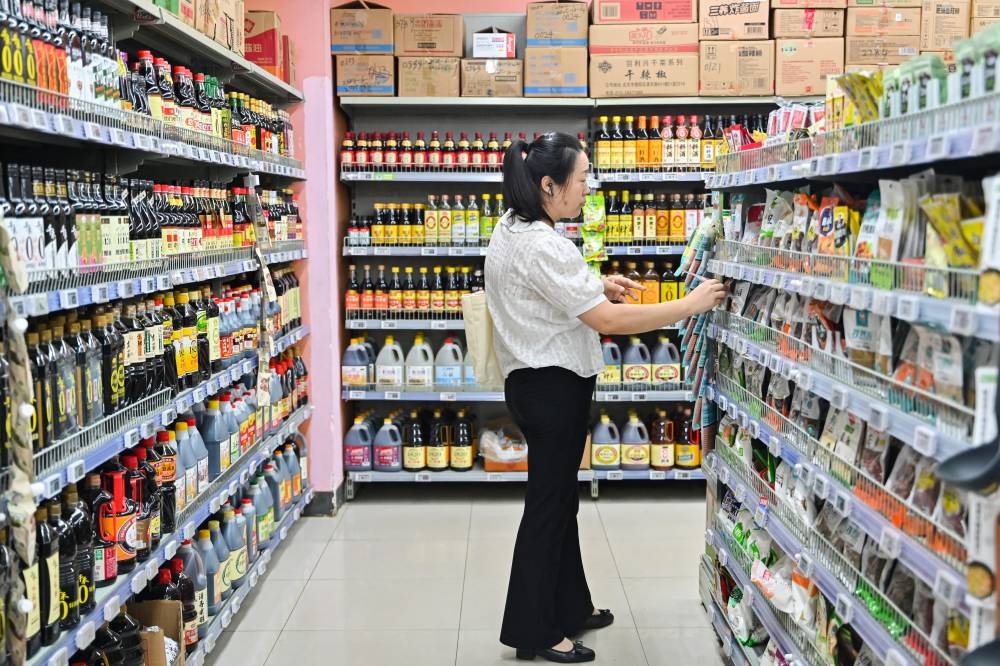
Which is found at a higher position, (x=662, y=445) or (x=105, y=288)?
(x=105, y=288)

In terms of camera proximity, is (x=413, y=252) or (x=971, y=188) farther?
(x=413, y=252)

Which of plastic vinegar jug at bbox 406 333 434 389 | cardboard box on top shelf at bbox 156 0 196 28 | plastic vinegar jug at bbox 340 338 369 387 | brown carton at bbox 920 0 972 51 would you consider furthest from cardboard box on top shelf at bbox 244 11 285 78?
brown carton at bbox 920 0 972 51

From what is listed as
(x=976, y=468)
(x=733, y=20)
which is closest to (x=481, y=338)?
(x=976, y=468)

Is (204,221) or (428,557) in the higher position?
(204,221)

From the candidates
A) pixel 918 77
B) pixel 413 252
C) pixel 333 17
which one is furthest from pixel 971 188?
pixel 333 17

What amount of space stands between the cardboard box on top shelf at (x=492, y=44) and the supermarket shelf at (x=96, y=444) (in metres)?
2.94

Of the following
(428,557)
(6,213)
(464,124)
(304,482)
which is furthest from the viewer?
(464,124)

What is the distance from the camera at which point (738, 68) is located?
5.48 meters

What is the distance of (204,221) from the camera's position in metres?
3.83

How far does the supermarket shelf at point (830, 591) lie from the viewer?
2000 mm

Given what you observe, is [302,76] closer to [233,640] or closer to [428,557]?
[428,557]

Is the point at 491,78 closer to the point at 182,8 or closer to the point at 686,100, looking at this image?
the point at 686,100

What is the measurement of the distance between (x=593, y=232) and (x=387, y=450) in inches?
70.3

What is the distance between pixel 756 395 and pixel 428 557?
7.36 ft
